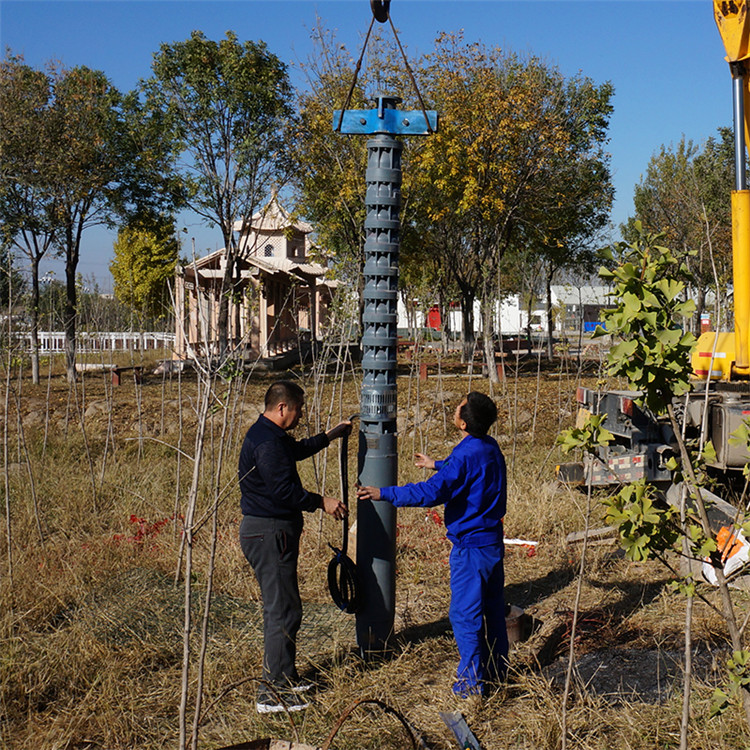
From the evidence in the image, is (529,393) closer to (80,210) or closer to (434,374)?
(434,374)

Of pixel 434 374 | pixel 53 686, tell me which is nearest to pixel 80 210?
pixel 434 374

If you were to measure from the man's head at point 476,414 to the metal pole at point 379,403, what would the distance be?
48 centimetres

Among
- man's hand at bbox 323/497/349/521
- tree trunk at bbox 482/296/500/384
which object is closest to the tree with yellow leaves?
tree trunk at bbox 482/296/500/384

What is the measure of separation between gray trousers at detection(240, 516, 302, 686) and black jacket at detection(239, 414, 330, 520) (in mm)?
58

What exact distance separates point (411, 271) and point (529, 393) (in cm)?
1148

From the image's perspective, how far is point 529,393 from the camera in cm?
1496

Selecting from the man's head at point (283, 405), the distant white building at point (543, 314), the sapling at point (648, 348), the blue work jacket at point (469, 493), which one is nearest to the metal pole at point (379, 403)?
the blue work jacket at point (469, 493)

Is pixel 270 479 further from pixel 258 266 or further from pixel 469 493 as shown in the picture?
pixel 258 266

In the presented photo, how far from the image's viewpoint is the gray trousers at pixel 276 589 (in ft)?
12.3

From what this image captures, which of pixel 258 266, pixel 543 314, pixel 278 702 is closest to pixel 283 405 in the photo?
pixel 278 702

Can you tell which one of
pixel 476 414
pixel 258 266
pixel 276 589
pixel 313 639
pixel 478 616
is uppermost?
pixel 258 266

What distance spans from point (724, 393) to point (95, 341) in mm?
12369

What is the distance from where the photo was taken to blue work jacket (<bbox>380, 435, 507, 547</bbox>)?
3.76 m

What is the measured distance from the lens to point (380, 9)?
394 cm
